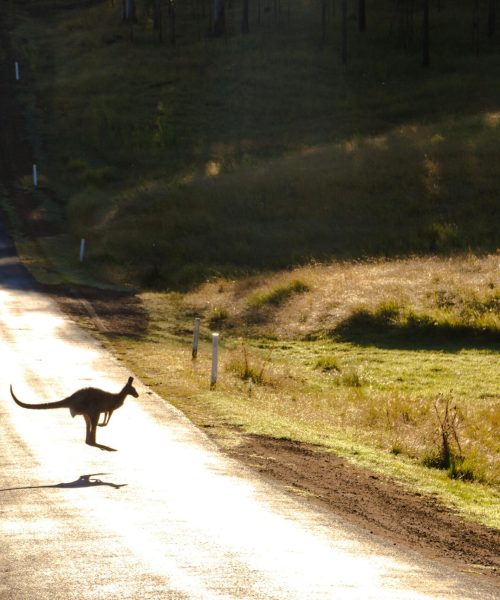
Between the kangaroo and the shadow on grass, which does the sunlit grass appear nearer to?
the shadow on grass

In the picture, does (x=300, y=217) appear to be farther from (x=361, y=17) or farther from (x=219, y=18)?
(x=219, y=18)

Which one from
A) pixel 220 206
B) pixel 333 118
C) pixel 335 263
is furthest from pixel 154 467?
pixel 333 118

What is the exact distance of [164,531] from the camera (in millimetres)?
10203

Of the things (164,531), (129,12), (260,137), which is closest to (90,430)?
(164,531)

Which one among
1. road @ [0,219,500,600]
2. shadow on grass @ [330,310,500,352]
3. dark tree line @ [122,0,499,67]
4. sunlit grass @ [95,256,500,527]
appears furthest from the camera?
dark tree line @ [122,0,499,67]

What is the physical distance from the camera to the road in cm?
839

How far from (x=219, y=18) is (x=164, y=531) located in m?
73.3

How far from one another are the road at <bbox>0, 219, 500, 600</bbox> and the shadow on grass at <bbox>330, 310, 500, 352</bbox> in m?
10.8

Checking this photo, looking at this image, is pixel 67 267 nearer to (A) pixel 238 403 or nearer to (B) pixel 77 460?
(A) pixel 238 403

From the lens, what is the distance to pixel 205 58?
245 feet

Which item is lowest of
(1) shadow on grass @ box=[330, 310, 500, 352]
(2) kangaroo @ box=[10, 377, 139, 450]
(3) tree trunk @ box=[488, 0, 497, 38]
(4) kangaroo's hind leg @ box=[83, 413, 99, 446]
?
(1) shadow on grass @ box=[330, 310, 500, 352]

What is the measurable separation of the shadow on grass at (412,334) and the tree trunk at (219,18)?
5595 centimetres

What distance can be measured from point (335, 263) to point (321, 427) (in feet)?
58.3

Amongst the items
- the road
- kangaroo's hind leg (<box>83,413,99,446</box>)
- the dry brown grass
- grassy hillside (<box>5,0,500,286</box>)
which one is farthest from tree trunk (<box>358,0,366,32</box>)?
kangaroo's hind leg (<box>83,413,99,446</box>)
